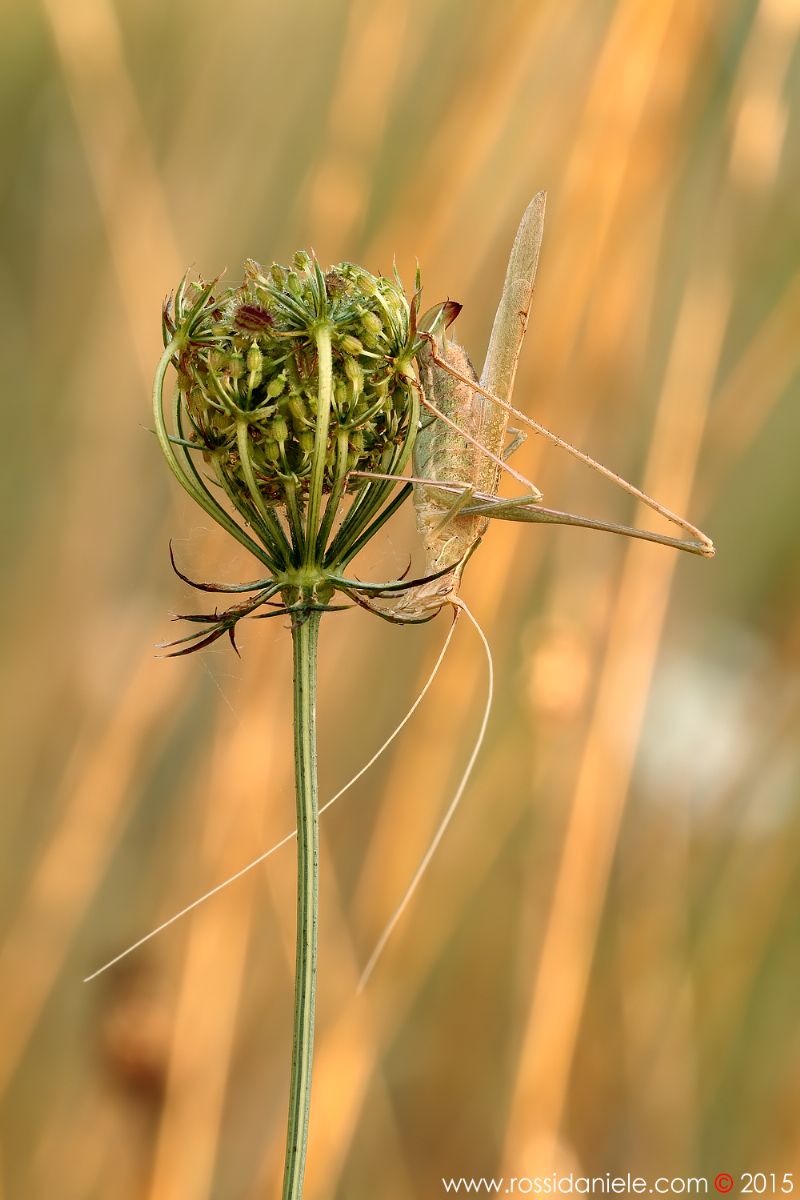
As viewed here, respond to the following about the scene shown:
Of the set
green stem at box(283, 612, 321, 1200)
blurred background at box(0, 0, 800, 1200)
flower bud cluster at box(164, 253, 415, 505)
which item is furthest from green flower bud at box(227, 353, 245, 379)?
blurred background at box(0, 0, 800, 1200)

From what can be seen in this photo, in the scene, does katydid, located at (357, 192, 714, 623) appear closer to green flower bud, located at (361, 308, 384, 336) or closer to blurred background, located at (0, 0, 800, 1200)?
green flower bud, located at (361, 308, 384, 336)

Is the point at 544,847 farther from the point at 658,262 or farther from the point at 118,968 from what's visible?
the point at 658,262

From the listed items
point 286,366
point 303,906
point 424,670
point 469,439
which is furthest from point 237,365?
point 424,670

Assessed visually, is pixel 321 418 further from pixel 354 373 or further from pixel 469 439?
pixel 469 439

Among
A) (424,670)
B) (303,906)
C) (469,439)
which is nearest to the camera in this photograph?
(303,906)

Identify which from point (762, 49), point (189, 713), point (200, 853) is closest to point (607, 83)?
point (762, 49)

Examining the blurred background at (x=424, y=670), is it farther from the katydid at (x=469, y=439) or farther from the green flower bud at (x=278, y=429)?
the green flower bud at (x=278, y=429)
